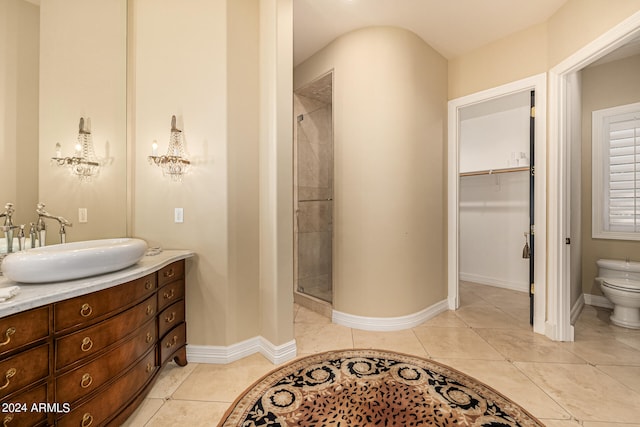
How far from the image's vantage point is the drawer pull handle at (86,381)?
3.75ft

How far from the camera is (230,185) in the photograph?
1.98 m

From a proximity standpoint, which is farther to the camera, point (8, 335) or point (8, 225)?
point (8, 225)

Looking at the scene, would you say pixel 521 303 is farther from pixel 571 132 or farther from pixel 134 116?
pixel 134 116

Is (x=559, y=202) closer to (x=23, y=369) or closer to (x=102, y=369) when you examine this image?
(x=102, y=369)

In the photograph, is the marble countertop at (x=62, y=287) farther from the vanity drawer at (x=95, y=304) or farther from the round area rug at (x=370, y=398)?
the round area rug at (x=370, y=398)

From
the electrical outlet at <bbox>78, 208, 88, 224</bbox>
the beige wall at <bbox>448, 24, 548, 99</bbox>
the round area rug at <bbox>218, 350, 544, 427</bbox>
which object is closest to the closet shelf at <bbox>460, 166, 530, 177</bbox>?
the beige wall at <bbox>448, 24, 548, 99</bbox>

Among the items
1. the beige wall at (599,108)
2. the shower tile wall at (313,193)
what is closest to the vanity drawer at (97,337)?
the shower tile wall at (313,193)

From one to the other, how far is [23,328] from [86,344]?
10.5 inches

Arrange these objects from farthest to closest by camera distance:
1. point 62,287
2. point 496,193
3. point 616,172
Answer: point 496,193, point 616,172, point 62,287

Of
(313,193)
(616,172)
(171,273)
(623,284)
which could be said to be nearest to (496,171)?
(616,172)

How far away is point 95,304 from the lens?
3.92 ft

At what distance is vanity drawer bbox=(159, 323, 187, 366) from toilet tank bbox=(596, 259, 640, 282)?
407cm

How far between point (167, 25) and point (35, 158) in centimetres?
131

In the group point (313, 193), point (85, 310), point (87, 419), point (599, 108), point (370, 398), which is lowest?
point (370, 398)
